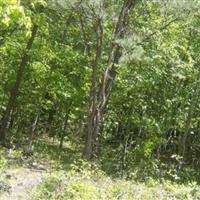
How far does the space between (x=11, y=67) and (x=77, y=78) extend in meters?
3.22

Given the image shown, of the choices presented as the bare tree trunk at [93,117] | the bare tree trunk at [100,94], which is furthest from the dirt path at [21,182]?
the bare tree trunk at [100,94]

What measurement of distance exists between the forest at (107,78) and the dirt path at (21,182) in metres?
0.08

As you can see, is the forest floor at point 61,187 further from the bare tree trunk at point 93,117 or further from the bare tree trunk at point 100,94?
the bare tree trunk at point 100,94

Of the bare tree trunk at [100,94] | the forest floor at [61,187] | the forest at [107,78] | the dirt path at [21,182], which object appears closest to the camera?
the dirt path at [21,182]

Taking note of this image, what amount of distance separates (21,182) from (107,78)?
322 inches

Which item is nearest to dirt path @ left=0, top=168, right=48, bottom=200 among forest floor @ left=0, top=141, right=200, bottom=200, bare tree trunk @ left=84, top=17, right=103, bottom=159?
forest floor @ left=0, top=141, right=200, bottom=200

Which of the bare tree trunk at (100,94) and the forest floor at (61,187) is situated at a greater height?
the bare tree trunk at (100,94)

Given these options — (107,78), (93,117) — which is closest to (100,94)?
(107,78)

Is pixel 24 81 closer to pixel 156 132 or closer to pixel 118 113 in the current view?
pixel 118 113

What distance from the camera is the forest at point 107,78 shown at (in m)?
15.8

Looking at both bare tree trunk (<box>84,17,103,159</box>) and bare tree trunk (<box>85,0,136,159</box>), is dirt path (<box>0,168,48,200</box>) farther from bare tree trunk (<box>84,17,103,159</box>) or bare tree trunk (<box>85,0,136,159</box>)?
bare tree trunk (<box>85,0,136,159</box>)

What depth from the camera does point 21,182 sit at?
35.7 ft

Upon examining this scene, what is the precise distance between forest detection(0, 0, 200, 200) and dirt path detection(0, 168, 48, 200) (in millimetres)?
83

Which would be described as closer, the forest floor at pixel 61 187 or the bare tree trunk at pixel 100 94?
the forest floor at pixel 61 187
